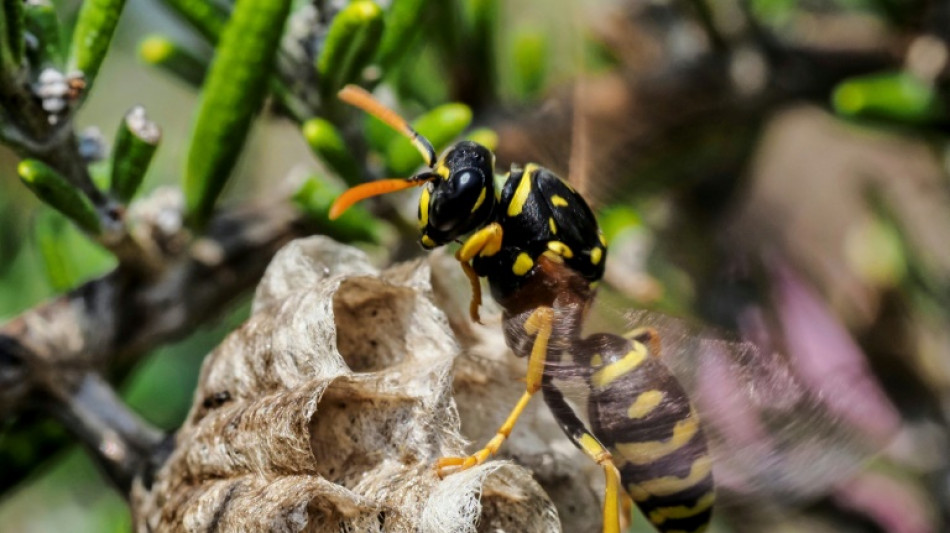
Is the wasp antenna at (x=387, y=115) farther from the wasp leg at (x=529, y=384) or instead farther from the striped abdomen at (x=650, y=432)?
the striped abdomen at (x=650, y=432)

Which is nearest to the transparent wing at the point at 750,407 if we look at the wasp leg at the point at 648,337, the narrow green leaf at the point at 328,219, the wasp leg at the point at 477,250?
the wasp leg at the point at 648,337

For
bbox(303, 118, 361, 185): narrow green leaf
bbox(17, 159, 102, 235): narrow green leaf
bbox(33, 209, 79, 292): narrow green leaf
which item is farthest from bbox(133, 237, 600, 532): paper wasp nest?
bbox(33, 209, 79, 292): narrow green leaf

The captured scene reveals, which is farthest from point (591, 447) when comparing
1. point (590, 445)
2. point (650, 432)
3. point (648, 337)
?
point (648, 337)

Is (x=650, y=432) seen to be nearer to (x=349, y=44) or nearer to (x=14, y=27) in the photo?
(x=349, y=44)

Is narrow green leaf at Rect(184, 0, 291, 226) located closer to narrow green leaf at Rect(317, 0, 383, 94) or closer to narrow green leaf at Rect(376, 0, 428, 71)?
narrow green leaf at Rect(317, 0, 383, 94)

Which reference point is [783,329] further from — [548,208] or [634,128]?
[548,208]
